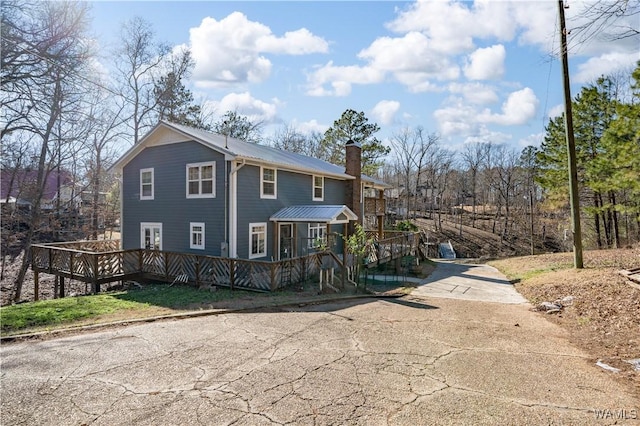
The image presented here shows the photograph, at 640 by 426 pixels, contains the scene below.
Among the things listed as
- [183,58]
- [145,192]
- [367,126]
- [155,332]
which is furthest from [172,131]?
[367,126]

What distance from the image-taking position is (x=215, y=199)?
560 inches

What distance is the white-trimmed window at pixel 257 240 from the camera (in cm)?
1466

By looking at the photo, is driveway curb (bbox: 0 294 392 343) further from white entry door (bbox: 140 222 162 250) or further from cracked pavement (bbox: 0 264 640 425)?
white entry door (bbox: 140 222 162 250)

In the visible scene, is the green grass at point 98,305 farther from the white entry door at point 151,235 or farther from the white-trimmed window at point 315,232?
the white-trimmed window at point 315,232

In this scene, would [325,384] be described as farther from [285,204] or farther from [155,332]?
[285,204]

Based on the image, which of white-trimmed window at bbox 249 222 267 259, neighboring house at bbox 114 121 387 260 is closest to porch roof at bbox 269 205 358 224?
neighboring house at bbox 114 121 387 260

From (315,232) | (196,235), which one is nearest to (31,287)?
(196,235)

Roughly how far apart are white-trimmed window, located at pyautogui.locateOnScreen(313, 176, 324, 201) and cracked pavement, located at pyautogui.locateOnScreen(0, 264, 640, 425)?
11190mm

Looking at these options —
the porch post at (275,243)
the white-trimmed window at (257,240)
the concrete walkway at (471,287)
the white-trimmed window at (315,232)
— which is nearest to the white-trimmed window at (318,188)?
the white-trimmed window at (315,232)

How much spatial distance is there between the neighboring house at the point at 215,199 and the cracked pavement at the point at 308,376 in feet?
22.2

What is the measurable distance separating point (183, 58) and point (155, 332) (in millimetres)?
29757

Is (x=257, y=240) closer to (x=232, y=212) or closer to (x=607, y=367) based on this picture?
(x=232, y=212)

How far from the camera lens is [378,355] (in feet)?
19.3

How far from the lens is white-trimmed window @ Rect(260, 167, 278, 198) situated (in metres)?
15.2
